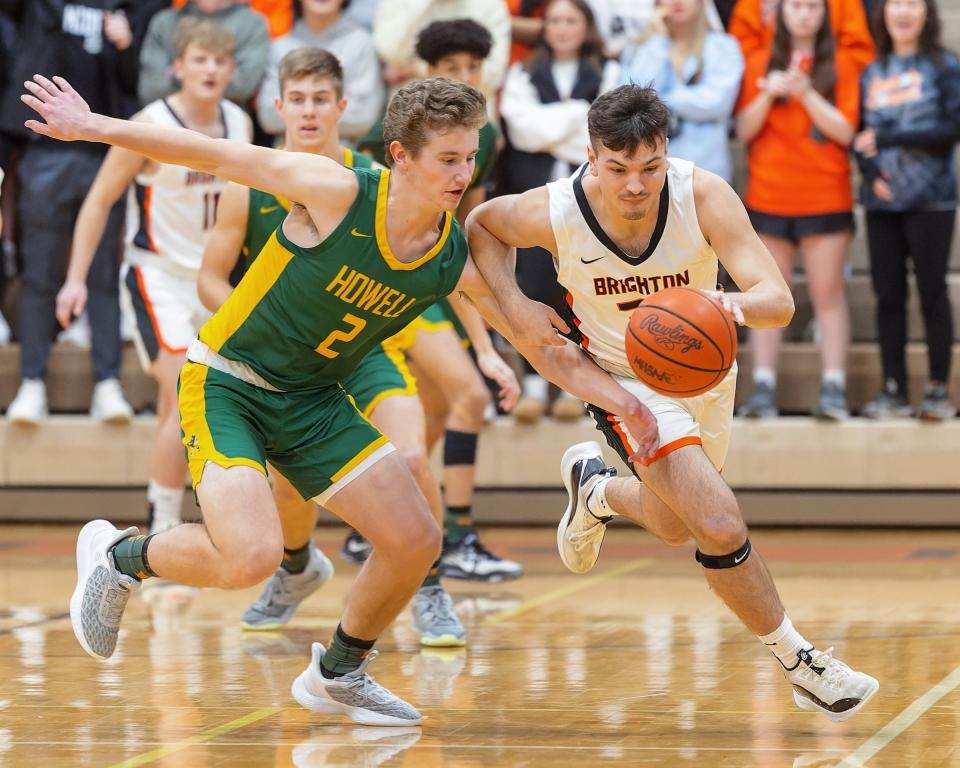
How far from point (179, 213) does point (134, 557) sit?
10.8 ft

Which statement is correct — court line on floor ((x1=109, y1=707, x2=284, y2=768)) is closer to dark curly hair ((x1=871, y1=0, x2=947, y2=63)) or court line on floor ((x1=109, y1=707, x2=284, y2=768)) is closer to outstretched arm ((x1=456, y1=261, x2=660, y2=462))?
outstretched arm ((x1=456, y1=261, x2=660, y2=462))

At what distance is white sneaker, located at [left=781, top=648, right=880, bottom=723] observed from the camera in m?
4.43

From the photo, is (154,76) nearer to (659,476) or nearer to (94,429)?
(94,429)

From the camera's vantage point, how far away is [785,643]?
4535mm

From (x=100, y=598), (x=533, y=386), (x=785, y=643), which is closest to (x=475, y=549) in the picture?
(x=533, y=386)

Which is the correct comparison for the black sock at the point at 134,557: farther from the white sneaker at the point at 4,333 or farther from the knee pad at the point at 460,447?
the white sneaker at the point at 4,333

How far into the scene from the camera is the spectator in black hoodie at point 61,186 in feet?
30.2

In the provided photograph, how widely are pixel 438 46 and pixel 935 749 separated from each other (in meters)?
3.88

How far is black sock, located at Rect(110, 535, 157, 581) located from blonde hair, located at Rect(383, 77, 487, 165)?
1379 millimetres

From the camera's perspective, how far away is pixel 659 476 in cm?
475

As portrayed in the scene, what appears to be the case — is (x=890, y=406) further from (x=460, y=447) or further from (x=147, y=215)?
(x=147, y=215)

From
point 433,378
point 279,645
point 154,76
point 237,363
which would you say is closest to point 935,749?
point 237,363

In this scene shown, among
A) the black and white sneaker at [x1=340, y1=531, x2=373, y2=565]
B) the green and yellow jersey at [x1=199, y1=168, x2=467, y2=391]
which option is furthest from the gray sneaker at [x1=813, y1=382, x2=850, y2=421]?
the green and yellow jersey at [x1=199, y1=168, x2=467, y2=391]

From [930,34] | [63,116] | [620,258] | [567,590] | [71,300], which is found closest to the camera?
[63,116]
